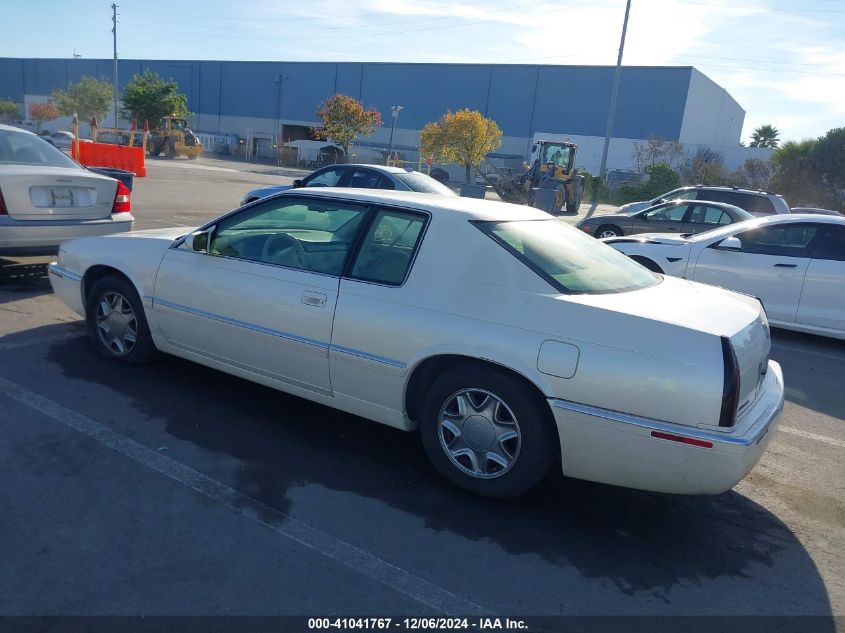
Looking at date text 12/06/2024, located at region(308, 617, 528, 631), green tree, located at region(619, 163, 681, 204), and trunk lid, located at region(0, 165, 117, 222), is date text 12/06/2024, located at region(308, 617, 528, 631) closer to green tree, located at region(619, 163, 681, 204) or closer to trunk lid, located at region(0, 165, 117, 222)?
trunk lid, located at region(0, 165, 117, 222)

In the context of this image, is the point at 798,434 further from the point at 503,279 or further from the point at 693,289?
the point at 503,279

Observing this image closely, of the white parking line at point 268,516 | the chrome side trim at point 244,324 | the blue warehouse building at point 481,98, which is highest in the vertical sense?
the blue warehouse building at point 481,98

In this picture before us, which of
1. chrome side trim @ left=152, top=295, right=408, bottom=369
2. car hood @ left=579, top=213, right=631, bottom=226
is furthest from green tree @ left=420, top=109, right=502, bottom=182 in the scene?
chrome side trim @ left=152, top=295, right=408, bottom=369

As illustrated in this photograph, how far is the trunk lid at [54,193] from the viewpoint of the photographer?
21.8ft

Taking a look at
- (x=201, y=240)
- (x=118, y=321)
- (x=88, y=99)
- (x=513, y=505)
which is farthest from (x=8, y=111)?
(x=513, y=505)

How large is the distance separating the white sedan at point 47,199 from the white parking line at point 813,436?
6.82 metres

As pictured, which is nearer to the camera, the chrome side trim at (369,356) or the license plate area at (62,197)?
the chrome side trim at (369,356)

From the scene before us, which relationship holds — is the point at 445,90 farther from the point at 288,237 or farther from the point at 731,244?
the point at 288,237

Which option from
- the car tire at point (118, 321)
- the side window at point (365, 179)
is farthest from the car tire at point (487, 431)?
the side window at point (365, 179)

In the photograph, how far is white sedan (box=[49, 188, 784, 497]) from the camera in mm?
3125

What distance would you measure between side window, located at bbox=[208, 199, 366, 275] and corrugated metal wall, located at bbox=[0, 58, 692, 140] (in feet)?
166

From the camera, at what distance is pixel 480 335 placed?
11.2 feet

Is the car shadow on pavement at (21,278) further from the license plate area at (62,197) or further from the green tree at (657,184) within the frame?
the green tree at (657,184)

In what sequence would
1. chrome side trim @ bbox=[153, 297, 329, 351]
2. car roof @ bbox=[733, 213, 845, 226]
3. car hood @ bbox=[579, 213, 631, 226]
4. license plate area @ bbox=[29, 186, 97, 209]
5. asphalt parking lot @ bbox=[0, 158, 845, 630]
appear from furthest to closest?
car hood @ bbox=[579, 213, 631, 226] < car roof @ bbox=[733, 213, 845, 226] < license plate area @ bbox=[29, 186, 97, 209] < chrome side trim @ bbox=[153, 297, 329, 351] < asphalt parking lot @ bbox=[0, 158, 845, 630]
